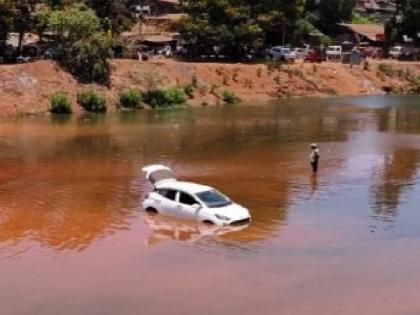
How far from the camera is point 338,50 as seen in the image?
10431cm

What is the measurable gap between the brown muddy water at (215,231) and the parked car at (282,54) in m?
43.2

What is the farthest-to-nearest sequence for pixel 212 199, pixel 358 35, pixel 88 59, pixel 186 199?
pixel 358 35, pixel 88 59, pixel 186 199, pixel 212 199

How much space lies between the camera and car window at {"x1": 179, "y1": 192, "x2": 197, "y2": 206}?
2805 cm

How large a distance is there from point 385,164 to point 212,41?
5008cm

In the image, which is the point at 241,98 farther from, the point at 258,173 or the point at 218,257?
the point at 218,257

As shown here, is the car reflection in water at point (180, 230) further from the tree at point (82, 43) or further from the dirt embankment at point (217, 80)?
the tree at point (82, 43)

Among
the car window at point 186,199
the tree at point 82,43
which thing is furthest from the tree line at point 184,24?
the car window at point 186,199

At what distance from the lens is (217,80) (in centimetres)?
8488

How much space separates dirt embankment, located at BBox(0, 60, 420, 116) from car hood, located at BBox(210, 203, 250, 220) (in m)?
42.4

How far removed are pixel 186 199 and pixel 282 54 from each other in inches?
2722

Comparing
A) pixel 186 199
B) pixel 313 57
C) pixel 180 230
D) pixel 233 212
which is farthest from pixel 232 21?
pixel 180 230

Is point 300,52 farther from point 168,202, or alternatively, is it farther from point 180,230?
point 180,230

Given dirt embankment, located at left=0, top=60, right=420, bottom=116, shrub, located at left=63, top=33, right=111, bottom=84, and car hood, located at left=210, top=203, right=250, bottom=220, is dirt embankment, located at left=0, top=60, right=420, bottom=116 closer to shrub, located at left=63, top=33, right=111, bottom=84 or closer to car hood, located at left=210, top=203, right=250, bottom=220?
shrub, located at left=63, top=33, right=111, bottom=84

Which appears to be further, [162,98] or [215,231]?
[162,98]
